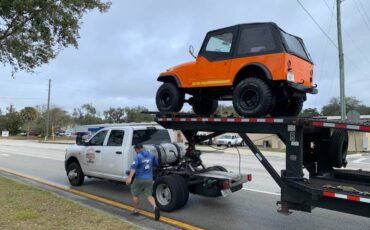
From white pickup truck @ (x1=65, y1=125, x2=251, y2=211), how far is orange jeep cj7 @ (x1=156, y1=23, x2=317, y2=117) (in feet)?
4.39

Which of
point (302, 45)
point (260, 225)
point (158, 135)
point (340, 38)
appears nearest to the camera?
point (260, 225)

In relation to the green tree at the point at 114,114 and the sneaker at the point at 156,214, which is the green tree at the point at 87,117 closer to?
the green tree at the point at 114,114

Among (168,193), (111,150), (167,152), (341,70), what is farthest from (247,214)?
(341,70)

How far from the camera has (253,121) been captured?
672cm

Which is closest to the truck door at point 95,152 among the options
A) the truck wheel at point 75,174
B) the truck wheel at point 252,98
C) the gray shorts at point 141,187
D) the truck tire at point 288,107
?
the truck wheel at point 75,174

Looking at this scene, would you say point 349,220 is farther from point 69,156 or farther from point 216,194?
point 69,156

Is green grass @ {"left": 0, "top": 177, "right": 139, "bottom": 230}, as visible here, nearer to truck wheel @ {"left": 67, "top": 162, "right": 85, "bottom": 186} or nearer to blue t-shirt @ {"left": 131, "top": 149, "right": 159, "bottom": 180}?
blue t-shirt @ {"left": 131, "top": 149, "right": 159, "bottom": 180}

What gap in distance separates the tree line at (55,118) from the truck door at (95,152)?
73.9m

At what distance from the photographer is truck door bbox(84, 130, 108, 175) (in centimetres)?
1011

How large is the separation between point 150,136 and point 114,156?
1034 mm

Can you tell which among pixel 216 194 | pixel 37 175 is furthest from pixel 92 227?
pixel 37 175

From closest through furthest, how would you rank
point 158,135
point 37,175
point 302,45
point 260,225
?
point 260,225
point 302,45
point 158,135
point 37,175

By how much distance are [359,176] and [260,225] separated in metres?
1.95

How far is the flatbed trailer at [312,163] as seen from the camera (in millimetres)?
5559
